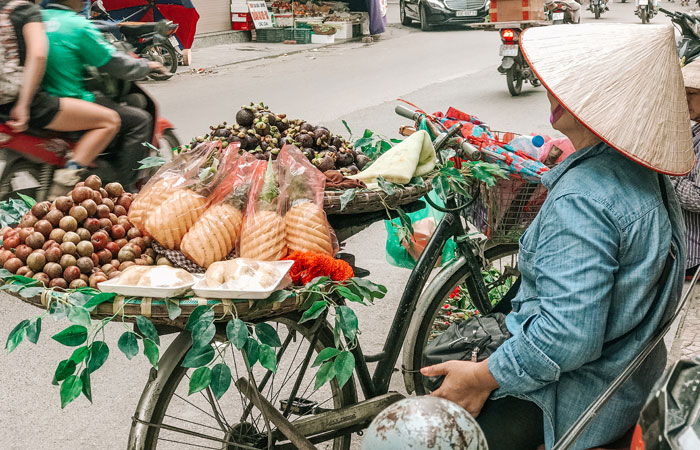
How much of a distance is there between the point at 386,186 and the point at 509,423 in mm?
804

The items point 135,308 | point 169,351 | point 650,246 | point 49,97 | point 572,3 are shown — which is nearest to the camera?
point 650,246

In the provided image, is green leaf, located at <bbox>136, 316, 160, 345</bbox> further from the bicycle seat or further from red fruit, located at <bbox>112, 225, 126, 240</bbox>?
the bicycle seat

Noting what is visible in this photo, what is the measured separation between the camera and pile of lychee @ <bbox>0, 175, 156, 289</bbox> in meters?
1.90

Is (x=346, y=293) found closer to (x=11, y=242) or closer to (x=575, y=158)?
(x=575, y=158)

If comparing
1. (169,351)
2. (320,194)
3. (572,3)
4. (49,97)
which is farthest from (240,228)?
(572,3)

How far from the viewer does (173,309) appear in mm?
1771

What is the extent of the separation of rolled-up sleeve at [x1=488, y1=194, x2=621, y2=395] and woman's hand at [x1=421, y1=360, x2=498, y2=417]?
92 mm

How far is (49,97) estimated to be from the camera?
451 cm

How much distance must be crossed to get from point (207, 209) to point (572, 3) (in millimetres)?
17282

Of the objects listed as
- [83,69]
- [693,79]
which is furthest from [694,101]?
[83,69]

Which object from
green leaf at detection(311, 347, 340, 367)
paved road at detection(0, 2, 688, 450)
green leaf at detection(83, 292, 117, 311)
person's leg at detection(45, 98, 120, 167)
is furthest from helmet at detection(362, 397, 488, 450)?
person's leg at detection(45, 98, 120, 167)

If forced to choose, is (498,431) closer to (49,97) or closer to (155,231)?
(155,231)

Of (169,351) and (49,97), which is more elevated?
(49,97)

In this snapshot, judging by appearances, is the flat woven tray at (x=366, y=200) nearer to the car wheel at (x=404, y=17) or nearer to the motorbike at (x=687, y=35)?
the motorbike at (x=687, y=35)
